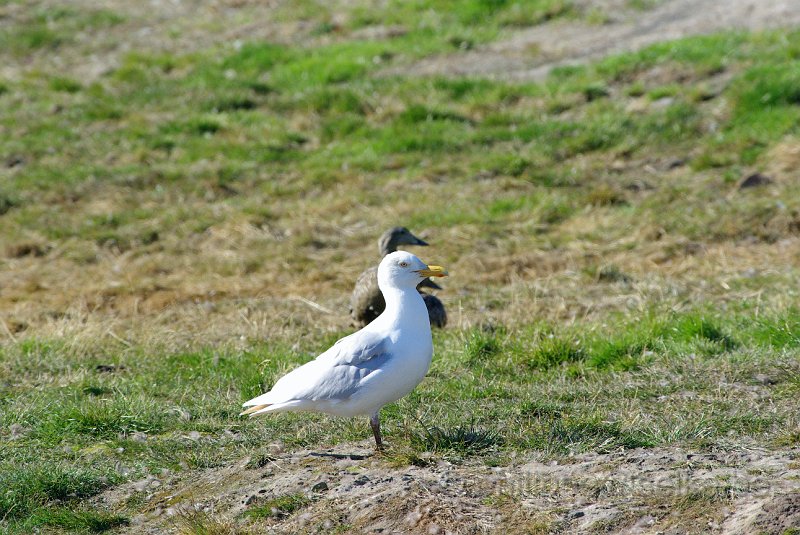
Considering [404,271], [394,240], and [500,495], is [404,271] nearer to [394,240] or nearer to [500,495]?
[500,495]

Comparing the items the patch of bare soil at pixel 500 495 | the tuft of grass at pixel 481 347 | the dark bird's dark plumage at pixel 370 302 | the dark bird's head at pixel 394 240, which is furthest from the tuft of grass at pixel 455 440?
the dark bird's head at pixel 394 240

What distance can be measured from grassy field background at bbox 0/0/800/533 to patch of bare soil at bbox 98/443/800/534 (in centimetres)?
2

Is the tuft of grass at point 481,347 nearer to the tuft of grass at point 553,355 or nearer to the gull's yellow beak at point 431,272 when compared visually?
the tuft of grass at point 553,355

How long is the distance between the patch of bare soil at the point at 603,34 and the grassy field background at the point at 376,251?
29 cm

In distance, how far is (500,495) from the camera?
5.24 metres

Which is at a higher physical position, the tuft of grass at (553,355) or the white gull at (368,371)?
the white gull at (368,371)

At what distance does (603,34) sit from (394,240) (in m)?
7.69

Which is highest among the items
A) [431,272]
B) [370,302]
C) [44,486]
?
[431,272]

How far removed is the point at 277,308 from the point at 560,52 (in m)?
8.00

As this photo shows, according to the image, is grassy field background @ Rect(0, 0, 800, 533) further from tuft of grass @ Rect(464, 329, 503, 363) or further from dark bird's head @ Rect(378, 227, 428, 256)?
dark bird's head @ Rect(378, 227, 428, 256)

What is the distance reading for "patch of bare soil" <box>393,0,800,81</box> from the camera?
605 inches

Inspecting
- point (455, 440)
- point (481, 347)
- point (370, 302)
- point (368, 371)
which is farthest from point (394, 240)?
point (368, 371)

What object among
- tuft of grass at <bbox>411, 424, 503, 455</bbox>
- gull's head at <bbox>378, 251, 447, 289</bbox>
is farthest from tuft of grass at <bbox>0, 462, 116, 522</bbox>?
gull's head at <bbox>378, 251, 447, 289</bbox>

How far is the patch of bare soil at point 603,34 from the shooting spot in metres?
15.4
